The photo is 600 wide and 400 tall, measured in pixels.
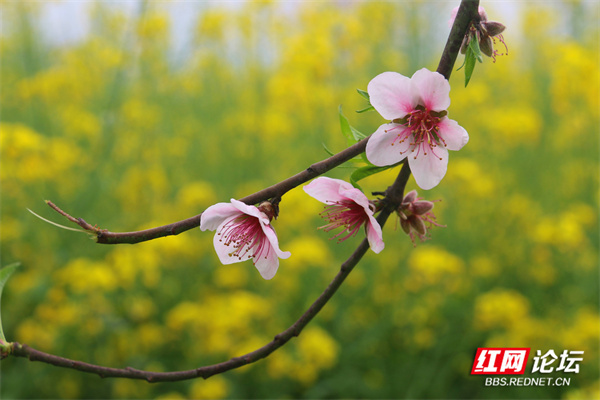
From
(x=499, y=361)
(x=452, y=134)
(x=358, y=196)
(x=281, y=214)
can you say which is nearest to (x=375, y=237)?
(x=358, y=196)

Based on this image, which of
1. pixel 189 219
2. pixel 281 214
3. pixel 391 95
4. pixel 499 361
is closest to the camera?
pixel 189 219

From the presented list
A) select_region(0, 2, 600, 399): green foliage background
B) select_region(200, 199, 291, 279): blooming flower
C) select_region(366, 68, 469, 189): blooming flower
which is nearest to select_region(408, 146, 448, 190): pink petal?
select_region(366, 68, 469, 189): blooming flower

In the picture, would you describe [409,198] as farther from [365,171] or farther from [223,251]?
[223,251]

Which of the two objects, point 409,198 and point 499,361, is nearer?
point 409,198

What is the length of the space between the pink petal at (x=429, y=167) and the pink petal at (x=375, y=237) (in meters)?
0.06

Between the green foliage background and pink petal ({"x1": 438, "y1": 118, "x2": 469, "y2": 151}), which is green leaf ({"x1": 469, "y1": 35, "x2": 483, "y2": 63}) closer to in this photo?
pink petal ({"x1": 438, "y1": 118, "x2": 469, "y2": 151})

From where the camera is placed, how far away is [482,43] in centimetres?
52

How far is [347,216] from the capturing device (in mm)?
614

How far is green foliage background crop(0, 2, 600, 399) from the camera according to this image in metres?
2.13

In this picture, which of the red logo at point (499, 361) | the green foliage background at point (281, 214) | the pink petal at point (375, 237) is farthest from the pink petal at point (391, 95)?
the green foliage background at point (281, 214)

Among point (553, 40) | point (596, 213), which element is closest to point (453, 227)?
point (596, 213)

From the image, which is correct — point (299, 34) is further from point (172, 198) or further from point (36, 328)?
point (36, 328)

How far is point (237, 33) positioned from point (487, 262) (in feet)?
6.17

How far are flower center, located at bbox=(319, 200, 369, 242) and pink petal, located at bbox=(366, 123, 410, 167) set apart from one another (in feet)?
0.28
